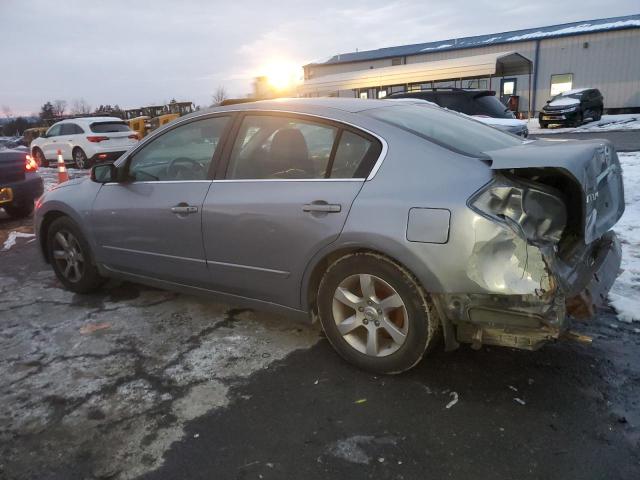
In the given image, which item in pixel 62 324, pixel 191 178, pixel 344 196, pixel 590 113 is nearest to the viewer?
pixel 344 196

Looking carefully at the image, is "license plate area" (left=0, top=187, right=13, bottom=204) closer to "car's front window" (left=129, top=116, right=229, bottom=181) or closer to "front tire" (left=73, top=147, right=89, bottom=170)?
"car's front window" (left=129, top=116, right=229, bottom=181)

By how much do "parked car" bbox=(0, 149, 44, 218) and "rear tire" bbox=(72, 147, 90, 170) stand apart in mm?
7862

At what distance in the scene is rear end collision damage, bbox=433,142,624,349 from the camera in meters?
2.41

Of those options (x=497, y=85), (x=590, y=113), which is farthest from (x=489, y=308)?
(x=497, y=85)

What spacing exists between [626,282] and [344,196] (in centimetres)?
266

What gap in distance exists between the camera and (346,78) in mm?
24906

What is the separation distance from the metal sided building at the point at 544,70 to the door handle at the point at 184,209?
2018 centimetres

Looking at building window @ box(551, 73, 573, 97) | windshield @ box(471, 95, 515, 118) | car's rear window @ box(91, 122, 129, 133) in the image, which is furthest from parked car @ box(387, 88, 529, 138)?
building window @ box(551, 73, 573, 97)

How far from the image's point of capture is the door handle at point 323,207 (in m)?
2.85

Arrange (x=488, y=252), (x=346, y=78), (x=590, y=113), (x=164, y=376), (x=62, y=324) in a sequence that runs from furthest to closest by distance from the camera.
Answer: (x=346, y=78) < (x=590, y=113) < (x=62, y=324) < (x=164, y=376) < (x=488, y=252)

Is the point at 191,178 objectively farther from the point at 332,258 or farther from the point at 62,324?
the point at 62,324

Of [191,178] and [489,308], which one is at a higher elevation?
[191,178]

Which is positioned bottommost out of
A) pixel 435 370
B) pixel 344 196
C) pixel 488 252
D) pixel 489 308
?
pixel 435 370

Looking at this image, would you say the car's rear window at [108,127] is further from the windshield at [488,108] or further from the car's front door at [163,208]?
the car's front door at [163,208]
